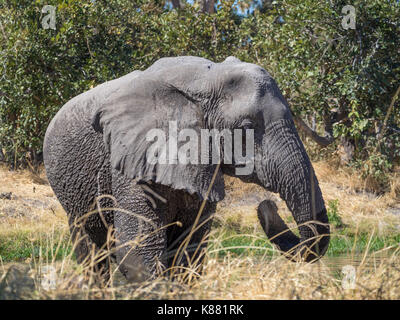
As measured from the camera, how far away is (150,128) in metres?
4.50

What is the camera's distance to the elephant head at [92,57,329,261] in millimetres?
4215

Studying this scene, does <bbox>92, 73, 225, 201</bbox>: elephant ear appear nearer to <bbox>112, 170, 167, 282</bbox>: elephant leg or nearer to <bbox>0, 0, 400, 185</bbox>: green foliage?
<bbox>112, 170, 167, 282</bbox>: elephant leg

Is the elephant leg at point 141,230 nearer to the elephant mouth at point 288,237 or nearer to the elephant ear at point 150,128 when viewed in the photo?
the elephant ear at point 150,128

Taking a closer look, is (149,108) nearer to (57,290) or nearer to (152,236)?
(152,236)

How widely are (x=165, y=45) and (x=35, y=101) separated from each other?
2.95m

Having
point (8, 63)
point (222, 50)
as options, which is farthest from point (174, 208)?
point (222, 50)

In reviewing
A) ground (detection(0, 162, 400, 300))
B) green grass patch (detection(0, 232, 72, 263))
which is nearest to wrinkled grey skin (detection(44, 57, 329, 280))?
ground (detection(0, 162, 400, 300))

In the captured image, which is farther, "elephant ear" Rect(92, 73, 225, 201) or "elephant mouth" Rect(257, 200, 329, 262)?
"elephant ear" Rect(92, 73, 225, 201)

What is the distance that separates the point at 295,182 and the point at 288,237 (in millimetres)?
688

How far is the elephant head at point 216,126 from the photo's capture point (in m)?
4.21

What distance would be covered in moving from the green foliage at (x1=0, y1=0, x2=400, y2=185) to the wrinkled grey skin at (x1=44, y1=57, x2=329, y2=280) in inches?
230

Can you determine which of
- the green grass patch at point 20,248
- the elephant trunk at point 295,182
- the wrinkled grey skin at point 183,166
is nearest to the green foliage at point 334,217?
the green grass patch at point 20,248

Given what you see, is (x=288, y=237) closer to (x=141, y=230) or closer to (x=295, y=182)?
(x=295, y=182)

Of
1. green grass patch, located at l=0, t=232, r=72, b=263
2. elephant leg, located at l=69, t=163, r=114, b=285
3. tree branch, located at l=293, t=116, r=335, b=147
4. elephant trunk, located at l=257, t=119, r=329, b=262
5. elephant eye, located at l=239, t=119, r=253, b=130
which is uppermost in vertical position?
elephant eye, located at l=239, t=119, r=253, b=130
